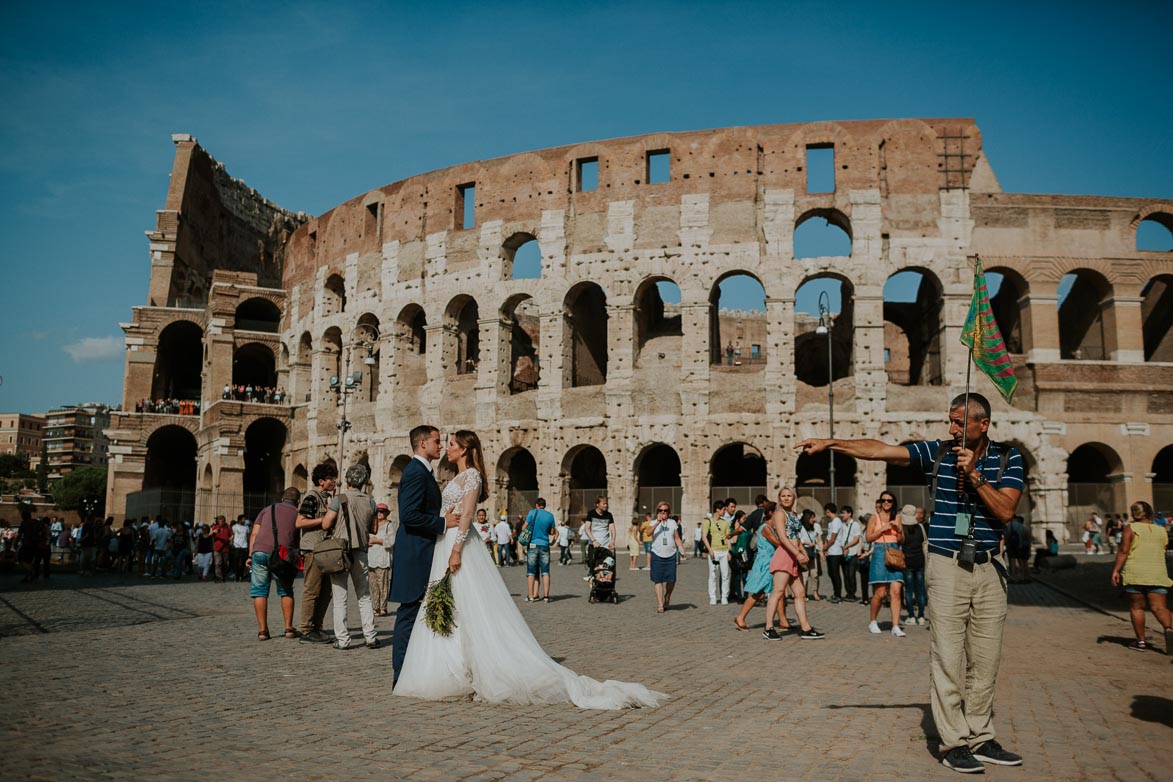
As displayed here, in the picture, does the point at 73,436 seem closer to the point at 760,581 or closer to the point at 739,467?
the point at 739,467

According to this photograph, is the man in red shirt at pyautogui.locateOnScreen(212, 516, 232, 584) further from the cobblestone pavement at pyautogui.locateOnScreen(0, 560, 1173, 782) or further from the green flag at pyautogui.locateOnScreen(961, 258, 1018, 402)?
the green flag at pyautogui.locateOnScreen(961, 258, 1018, 402)

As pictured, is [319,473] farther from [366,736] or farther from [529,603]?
[529,603]

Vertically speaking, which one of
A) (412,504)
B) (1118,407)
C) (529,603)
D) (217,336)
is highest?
(217,336)

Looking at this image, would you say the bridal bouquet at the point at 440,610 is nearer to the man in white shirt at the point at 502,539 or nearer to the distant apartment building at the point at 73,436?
A: the man in white shirt at the point at 502,539

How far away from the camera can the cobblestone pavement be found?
4.53m

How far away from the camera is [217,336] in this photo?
3922 cm

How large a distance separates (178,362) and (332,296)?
1416cm

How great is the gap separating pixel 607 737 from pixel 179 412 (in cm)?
4024

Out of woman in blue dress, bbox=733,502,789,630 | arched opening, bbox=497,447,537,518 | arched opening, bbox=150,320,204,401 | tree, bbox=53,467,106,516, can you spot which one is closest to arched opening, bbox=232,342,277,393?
arched opening, bbox=150,320,204,401

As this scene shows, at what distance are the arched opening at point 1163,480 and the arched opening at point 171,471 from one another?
108ft

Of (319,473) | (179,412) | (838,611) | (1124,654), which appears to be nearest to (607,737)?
(319,473)

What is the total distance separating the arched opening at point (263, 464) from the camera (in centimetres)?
3834

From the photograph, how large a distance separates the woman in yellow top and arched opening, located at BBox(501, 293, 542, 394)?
22808 mm

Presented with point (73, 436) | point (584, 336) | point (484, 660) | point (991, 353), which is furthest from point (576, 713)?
point (73, 436)
